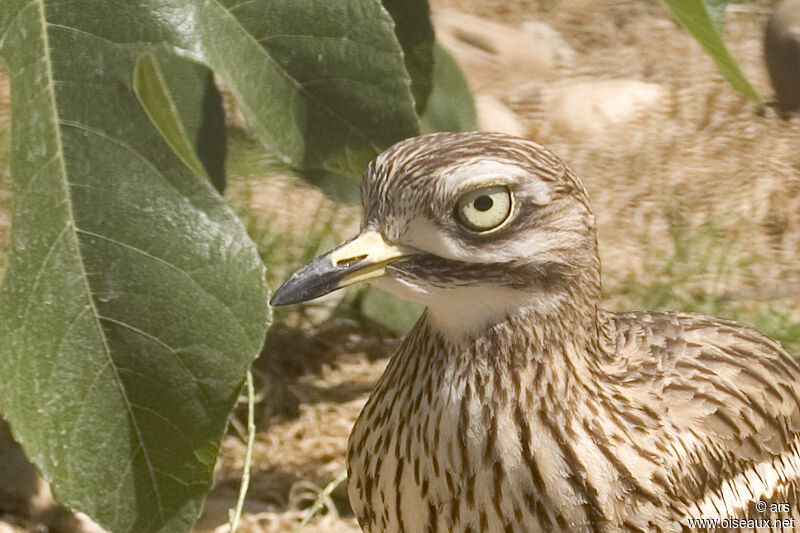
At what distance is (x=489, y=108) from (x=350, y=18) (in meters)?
2.26

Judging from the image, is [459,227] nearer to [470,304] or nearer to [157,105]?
[470,304]

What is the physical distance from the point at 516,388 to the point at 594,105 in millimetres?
2766

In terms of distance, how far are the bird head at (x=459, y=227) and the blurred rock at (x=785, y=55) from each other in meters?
2.99

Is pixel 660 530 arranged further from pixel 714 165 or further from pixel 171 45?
pixel 714 165

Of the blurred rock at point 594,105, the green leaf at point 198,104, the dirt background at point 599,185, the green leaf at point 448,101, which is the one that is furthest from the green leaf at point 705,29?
the blurred rock at point 594,105

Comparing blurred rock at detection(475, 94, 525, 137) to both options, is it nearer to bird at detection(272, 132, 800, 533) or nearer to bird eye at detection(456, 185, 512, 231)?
bird at detection(272, 132, 800, 533)

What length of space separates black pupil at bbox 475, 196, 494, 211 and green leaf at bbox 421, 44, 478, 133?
3.59ft

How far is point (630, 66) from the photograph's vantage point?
192 inches

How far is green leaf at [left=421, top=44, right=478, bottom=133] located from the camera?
2.88 meters

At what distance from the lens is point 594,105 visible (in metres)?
4.56

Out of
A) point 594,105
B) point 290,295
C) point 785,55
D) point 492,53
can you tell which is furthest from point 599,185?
point 290,295

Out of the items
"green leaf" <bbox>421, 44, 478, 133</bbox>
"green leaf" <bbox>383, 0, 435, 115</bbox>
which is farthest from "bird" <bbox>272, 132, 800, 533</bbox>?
"green leaf" <bbox>421, 44, 478, 133</bbox>

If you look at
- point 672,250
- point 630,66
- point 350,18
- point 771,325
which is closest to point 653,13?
point 630,66

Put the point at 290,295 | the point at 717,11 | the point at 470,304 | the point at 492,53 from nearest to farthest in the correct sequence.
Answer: the point at 290,295, the point at 470,304, the point at 717,11, the point at 492,53
